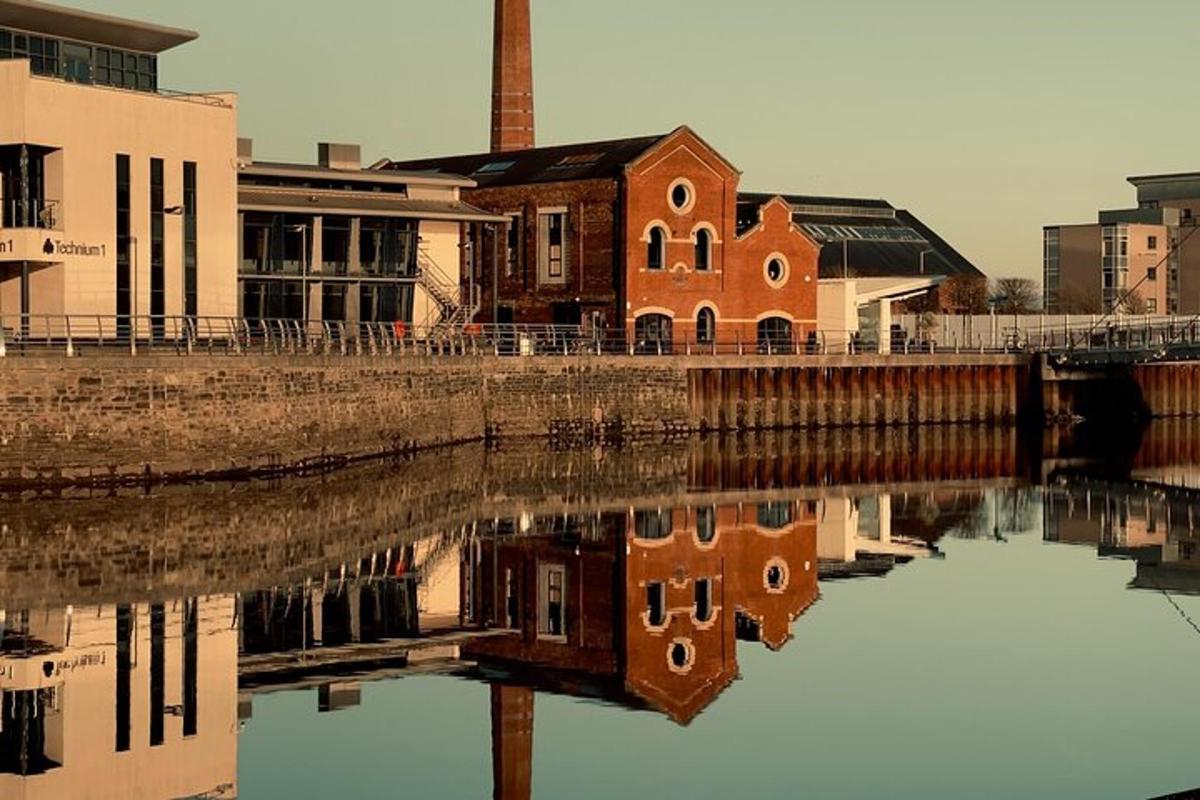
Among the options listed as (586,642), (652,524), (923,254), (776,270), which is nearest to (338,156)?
(776,270)

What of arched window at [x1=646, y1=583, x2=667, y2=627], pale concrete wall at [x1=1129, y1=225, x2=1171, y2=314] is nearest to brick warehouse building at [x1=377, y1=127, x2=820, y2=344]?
arched window at [x1=646, y1=583, x2=667, y2=627]

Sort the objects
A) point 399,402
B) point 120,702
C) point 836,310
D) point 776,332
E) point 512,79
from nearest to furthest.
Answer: point 120,702, point 399,402, point 776,332, point 836,310, point 512,79

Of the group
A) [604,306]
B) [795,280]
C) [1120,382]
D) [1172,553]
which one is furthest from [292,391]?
[1120,382]

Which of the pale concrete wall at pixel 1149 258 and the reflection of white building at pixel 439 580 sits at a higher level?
the pale concrete wall at pixel 1149 258

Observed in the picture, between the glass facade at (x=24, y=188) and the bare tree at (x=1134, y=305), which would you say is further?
the bare tree at (x=1134, y=305)

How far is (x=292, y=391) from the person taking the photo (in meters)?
47.9

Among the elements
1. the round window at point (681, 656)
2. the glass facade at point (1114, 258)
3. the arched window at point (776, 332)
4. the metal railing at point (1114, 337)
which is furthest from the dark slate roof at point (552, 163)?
the glass facade at point (1114, 258)

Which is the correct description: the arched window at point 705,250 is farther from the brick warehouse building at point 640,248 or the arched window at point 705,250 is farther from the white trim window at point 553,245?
the white trim window at point 553,245

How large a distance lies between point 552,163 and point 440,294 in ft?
30.1

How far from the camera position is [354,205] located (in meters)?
64.5

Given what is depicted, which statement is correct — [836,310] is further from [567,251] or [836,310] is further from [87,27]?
[87,27]

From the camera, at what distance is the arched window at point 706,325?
242ft

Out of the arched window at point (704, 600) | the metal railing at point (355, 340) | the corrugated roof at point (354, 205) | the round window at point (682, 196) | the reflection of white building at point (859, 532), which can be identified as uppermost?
the round window at point (682, 196)

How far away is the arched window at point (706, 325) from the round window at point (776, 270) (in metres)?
2.90
